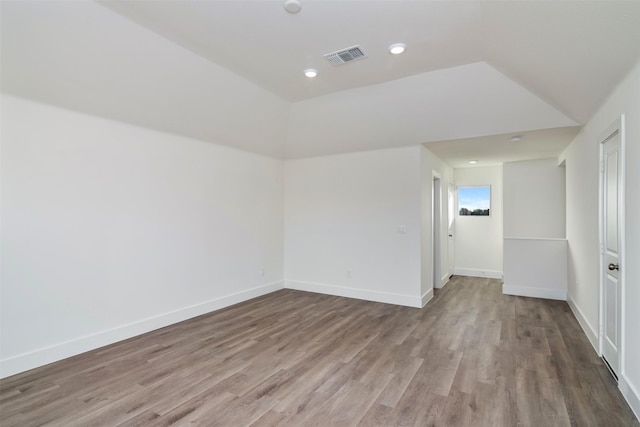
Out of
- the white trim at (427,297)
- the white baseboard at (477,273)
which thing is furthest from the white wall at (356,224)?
the white baseboard at (477,273)

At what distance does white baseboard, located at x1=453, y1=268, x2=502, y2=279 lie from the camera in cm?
699

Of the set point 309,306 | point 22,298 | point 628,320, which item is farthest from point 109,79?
point 628,320

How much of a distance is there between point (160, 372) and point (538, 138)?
A: 548cm

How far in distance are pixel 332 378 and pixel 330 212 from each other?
10.9 ft

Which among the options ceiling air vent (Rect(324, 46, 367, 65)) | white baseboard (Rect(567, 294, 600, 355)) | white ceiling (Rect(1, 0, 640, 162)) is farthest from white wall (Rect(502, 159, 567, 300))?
ceiling air vent (Rect(324, 46, 367, 65))

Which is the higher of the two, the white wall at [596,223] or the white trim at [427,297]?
the white wall at [596,223]

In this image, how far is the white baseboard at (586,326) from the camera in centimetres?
335

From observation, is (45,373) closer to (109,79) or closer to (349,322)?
(109,79)

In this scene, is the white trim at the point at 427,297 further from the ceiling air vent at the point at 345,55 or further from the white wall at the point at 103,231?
the ceiling air vent at the point at 345,55

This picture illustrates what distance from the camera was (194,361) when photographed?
3078mm

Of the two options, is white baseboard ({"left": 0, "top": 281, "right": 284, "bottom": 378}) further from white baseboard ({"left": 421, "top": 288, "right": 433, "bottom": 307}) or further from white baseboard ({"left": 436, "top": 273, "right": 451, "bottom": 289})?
white baseboard ({"left": 436, "top": 273, "right": 451, "bottom": 289})

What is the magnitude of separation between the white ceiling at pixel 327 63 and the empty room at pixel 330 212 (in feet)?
0.08

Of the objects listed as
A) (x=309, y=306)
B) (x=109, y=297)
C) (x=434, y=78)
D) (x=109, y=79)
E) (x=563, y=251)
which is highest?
(x=434, y=78)

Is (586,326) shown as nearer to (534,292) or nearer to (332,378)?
(534,292)
